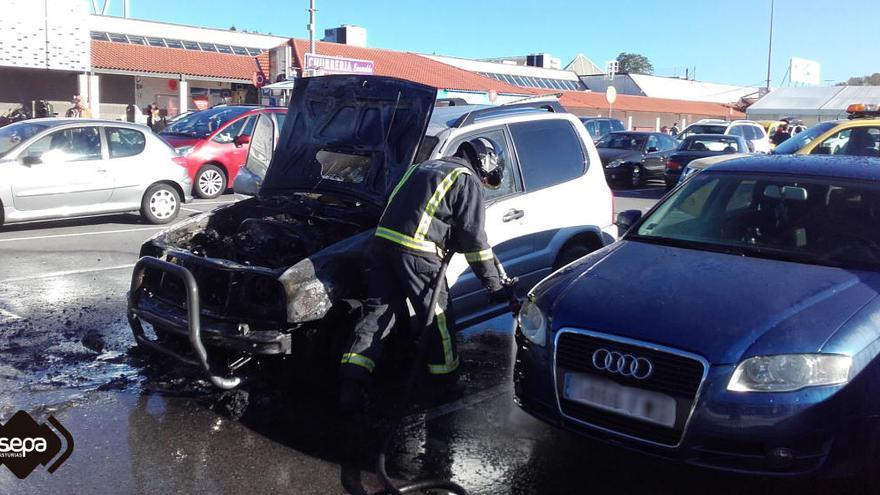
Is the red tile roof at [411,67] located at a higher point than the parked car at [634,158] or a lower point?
higher

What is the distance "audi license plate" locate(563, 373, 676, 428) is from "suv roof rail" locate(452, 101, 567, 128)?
240 centimetres

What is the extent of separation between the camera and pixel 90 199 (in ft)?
35.2

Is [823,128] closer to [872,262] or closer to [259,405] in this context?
Answer: [872,262]

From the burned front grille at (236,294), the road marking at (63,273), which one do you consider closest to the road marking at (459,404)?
the burned front grille at (236,294)

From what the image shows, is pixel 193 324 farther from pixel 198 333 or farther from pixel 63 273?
pixel 63 273

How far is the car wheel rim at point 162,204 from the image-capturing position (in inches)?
453

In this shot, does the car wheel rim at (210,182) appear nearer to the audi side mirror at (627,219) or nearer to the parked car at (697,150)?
the parked car at (697,150)

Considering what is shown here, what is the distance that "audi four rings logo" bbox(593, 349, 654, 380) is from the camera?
3.59 metres

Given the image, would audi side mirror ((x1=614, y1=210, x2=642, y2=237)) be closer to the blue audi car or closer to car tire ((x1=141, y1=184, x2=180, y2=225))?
the blue audi car

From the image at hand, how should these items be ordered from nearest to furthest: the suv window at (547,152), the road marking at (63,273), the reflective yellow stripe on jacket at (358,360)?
the reflective yellow stripe on jacket at (358,360), the suv window at (547,152), the road marking at (63,273)

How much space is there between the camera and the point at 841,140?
11.7 m

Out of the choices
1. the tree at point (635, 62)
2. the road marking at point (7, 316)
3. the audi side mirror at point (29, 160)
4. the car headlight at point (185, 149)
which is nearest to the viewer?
the road marking at point (7, 316)

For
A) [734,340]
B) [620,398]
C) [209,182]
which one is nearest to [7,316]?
[620,398]

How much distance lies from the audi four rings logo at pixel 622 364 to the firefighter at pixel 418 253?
3.60ft
